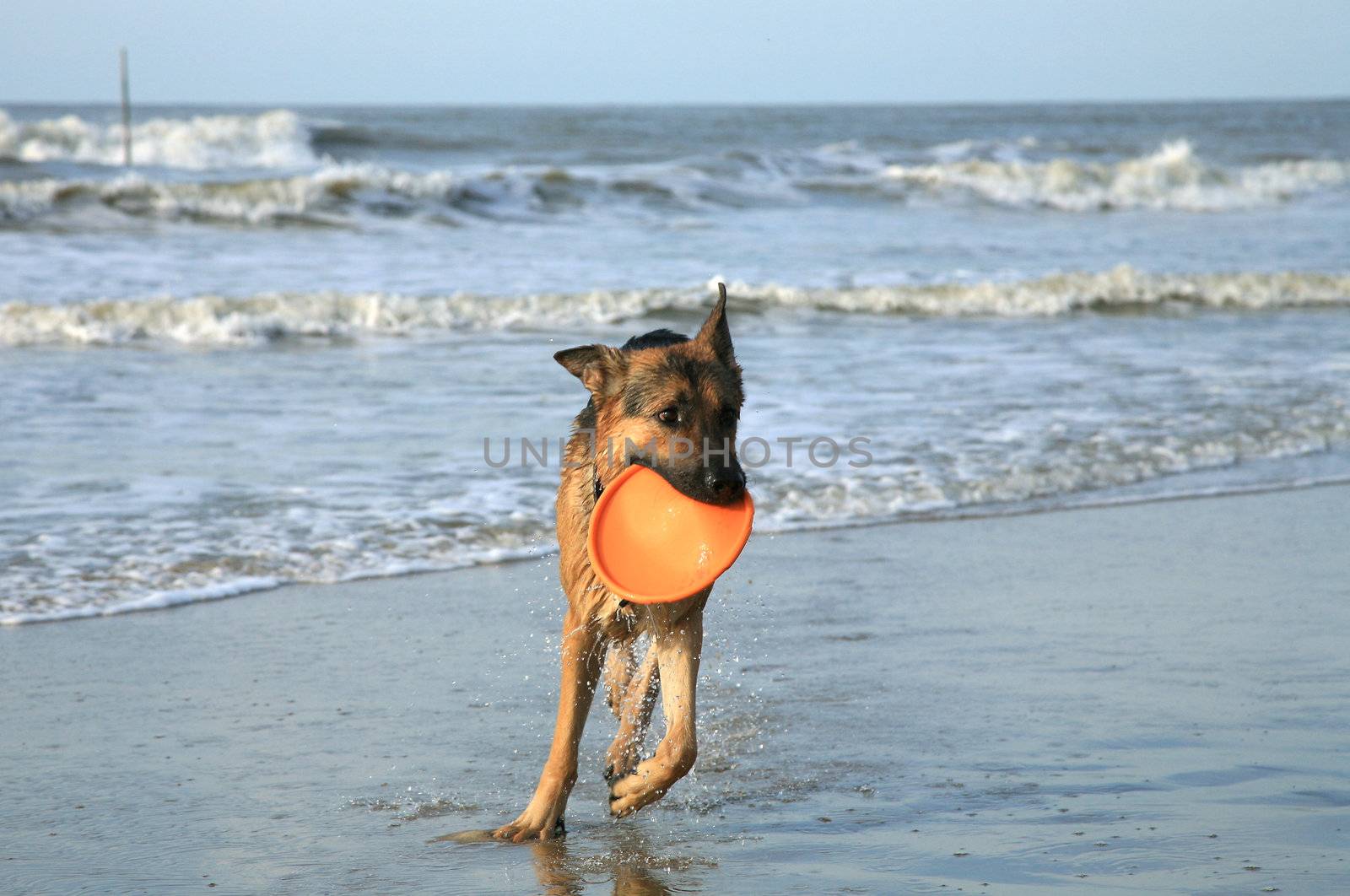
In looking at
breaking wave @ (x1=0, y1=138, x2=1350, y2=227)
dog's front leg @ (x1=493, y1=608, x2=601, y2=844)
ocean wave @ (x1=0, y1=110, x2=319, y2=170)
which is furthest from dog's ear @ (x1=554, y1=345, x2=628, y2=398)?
ocean wave @ (x1=0, y1=110, x2=319, y2=170)

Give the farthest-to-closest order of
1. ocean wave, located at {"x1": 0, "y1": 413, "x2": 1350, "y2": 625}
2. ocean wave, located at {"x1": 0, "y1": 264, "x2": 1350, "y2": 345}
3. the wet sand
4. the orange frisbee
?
1. ocean wave, located at {"x1": 0, "y1": 264, "x2": 1350, "y2": 345}
2. ocean wave, located at {"x1": 0, "y1": 413, "x2": 1350, "y2": 625}
3. the orange frisbee
4. the wet sand

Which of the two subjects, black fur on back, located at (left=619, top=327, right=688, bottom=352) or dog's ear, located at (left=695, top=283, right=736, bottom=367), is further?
black fur on back, located at (left=619, top=327, right=688, bottom=352)

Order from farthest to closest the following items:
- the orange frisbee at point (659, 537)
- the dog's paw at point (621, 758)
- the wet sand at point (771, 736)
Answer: the dog's paw at point (621, 758), the orange frisbee at point (659, 537), the wet sand at point (771, 736)

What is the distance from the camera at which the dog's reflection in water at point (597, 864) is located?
376 centimetres

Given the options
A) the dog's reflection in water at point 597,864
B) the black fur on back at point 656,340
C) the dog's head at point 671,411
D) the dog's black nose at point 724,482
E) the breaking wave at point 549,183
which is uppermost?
the breaking wave at point 549,183

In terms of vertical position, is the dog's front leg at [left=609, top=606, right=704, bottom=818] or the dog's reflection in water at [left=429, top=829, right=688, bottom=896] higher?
the dog's front leg at [left=609, top=606, right=704, bottom=818]

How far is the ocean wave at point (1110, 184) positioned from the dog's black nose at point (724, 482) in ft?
90.4

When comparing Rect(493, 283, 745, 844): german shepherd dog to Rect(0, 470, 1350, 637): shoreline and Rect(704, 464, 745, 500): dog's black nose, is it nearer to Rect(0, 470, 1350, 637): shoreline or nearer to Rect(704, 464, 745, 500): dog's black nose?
Rect(704, 464, 745, 500): dog's black nose

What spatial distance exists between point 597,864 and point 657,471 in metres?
1.09

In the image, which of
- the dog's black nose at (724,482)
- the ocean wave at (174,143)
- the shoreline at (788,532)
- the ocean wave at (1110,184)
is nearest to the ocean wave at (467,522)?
the shoreline at (788,532)

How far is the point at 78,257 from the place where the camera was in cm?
1838

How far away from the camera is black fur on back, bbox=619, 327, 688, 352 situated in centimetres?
463

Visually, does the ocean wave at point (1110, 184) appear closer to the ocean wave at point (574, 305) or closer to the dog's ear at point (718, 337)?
the ocean wave at point (574, 305)

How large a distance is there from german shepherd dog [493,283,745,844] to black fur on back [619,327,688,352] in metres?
0.18
